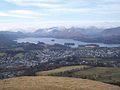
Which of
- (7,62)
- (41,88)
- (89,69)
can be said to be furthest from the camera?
(7,62)

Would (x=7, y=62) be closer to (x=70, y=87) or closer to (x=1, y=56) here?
(x=1, y=56)

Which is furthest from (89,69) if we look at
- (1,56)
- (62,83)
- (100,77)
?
(1,56)

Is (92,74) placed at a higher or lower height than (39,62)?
higher

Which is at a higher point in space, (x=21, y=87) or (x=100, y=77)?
(x=21, y=87)

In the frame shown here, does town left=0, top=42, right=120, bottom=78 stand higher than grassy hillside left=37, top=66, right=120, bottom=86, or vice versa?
grassy hillside left=37, top=66, right=120, bottom=86

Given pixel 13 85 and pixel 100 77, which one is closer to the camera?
pixel 13 85

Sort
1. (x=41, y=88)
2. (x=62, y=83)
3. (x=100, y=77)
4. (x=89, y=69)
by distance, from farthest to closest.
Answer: (x=89, y=69) < (x=100, y=77) < (x=62, y=83) < (x=41, y=88)

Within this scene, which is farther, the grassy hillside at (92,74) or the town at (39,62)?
the town at (39,62)

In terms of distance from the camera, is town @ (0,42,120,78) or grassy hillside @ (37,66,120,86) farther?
town @ (0,42,120,78)

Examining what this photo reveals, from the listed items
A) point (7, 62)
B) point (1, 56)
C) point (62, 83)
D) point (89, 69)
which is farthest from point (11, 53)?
point (62, 83)

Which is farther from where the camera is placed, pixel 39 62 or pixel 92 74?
pixel 39 62
